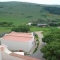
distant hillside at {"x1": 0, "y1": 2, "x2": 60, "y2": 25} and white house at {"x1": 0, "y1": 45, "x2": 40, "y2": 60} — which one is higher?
white house at {"x1": 0, "y1": 45, "x2": 40, "y2": 60}

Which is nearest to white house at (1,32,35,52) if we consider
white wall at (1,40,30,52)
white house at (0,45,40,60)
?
white wall at (1,40,30,52)

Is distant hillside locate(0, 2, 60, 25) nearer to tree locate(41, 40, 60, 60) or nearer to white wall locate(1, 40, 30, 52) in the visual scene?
white wall locate(1, 40, 30, 52)

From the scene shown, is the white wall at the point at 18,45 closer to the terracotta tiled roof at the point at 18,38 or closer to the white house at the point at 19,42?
the white house at the point at 19,42

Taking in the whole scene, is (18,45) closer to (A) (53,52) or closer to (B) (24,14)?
(A) (53,52)

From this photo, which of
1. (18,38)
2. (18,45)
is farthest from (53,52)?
(18,38)

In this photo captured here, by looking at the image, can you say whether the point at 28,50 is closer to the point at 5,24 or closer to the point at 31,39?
the point at 31,39

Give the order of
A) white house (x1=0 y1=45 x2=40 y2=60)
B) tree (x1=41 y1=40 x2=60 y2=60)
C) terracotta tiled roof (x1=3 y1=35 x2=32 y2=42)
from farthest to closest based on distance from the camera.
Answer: terracotta tiled roof (x1=3 y1=35 x2=32 y2=42)
tree (x1=41 y1=40 x2=60 y2=60)
white house (x1=0 y1=45 x2=40 y2=60)

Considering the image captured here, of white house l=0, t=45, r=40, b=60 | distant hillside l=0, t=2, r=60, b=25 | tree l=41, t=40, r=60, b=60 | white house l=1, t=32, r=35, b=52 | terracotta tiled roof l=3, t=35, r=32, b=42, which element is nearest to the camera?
white house l=0, t=45, r=40, b=60

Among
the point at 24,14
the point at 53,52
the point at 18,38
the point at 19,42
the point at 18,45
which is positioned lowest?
the point at 24,14

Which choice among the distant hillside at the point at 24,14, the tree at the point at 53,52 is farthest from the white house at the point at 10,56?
the distant hillside at the point at 24,14

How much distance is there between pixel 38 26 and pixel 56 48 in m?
20.4

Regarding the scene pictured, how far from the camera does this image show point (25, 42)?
60.6 feet

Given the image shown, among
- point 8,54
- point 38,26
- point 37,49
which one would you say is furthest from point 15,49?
point 38,26

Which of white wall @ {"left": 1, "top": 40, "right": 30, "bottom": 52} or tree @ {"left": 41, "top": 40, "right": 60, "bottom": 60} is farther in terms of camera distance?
white wall @ {"left": 1, "top": 40, "right": 30, "bottom": 52}
